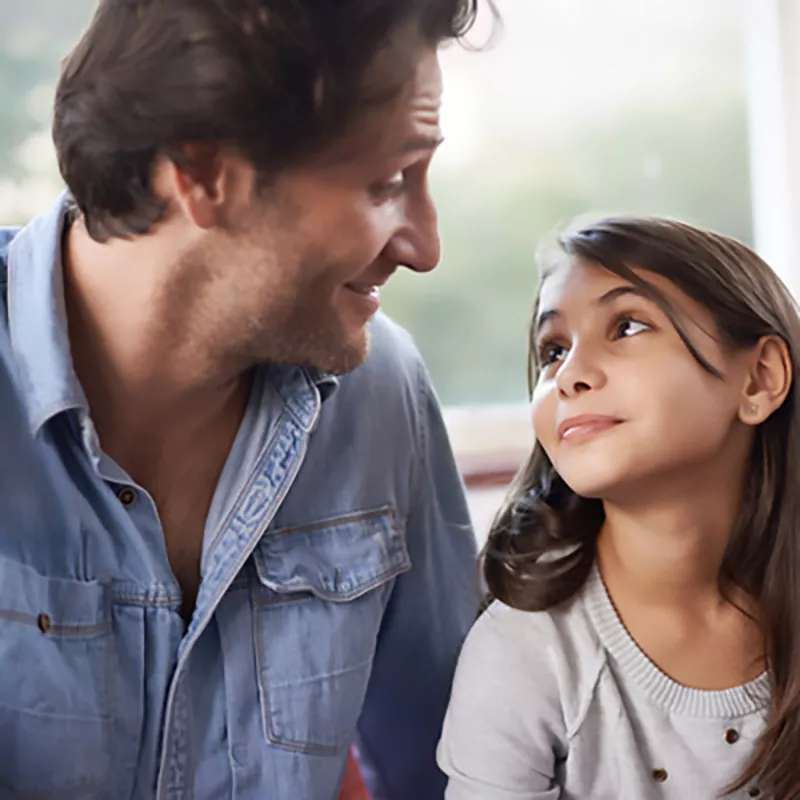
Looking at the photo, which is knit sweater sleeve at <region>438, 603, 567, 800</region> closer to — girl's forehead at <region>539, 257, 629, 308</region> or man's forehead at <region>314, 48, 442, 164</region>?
girl's forehead at <region>539, 257, 629, 308</region>

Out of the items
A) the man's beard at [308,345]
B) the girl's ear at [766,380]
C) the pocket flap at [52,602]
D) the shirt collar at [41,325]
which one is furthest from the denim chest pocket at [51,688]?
the girl's ear at [766,380]

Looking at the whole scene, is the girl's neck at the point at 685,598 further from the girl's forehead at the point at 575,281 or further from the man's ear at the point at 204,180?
the man's ear at the point at 204,180

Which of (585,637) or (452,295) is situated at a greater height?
(452,295)

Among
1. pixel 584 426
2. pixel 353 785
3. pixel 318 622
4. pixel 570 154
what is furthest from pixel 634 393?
pixel 570 154

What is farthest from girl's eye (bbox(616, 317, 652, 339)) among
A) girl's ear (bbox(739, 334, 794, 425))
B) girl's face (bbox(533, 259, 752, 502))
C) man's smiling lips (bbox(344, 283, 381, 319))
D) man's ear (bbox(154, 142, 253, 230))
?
man's ear (bbox(154, 142, 253, 230))

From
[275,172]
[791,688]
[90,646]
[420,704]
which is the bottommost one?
[420,704]

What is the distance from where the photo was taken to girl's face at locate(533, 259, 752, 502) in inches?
36.4

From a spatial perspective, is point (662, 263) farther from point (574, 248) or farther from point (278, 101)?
point (278, 101)

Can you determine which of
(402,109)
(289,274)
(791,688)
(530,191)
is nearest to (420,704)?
(791,688)

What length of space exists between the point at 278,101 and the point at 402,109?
0.11 meters

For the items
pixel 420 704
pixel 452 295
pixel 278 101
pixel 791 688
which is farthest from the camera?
pixel 452 295

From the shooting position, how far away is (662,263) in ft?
3.14

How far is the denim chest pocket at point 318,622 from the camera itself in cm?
102

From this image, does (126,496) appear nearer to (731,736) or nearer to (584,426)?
(584,426)
